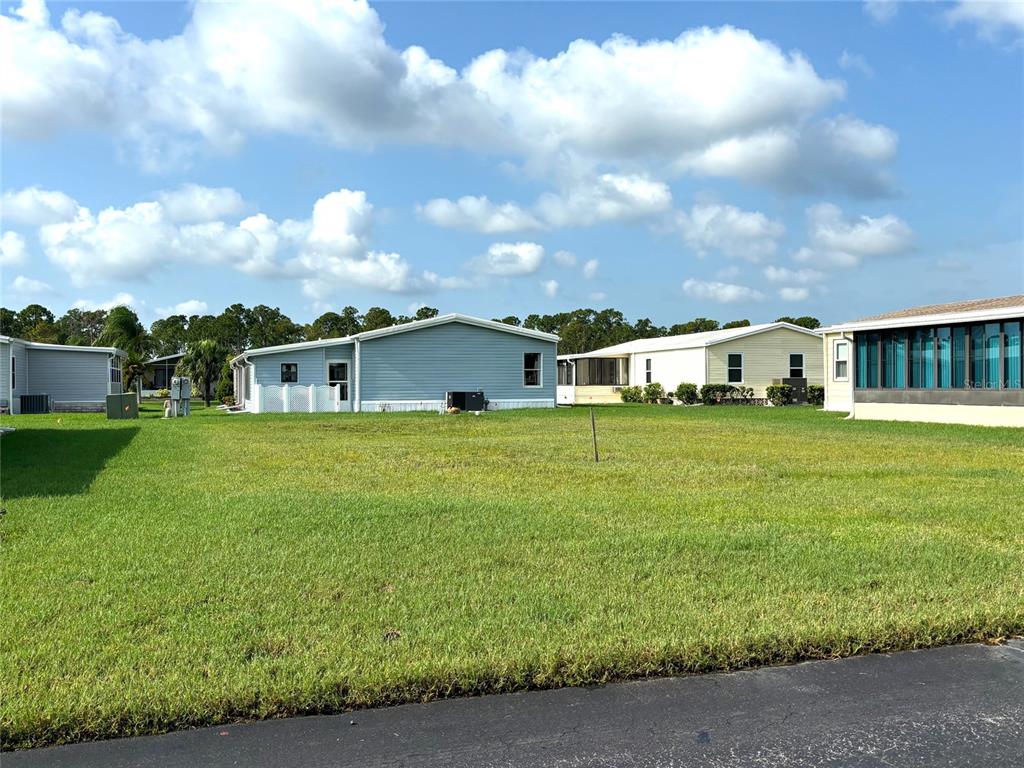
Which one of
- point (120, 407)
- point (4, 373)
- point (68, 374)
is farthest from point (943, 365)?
point (68, 374)

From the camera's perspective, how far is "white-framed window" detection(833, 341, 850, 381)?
1082 inches

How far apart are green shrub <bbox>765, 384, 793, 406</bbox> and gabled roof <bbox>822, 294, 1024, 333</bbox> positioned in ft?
25.5

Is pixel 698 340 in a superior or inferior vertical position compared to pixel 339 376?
superior

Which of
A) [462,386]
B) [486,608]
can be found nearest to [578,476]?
[486,608]

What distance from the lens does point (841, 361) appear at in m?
27.7

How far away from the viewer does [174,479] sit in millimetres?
9922

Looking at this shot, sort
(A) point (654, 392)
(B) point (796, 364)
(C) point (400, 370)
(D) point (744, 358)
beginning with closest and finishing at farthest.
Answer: (C) point (400, 370)
(D) point (744, 358)
(B) point (796, 364)
(A) point (654, 392)

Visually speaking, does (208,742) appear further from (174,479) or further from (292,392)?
(292,392)

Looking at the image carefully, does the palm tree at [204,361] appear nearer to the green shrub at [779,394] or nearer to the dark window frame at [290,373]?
the dark window frame at [290,373]

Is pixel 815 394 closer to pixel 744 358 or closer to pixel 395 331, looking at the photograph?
pixel 744 358

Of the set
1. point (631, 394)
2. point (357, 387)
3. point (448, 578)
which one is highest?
point (357, 387)

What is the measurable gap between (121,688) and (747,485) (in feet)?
24.4

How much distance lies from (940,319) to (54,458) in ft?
63.9

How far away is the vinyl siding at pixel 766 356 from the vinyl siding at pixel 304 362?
49.1 ft
